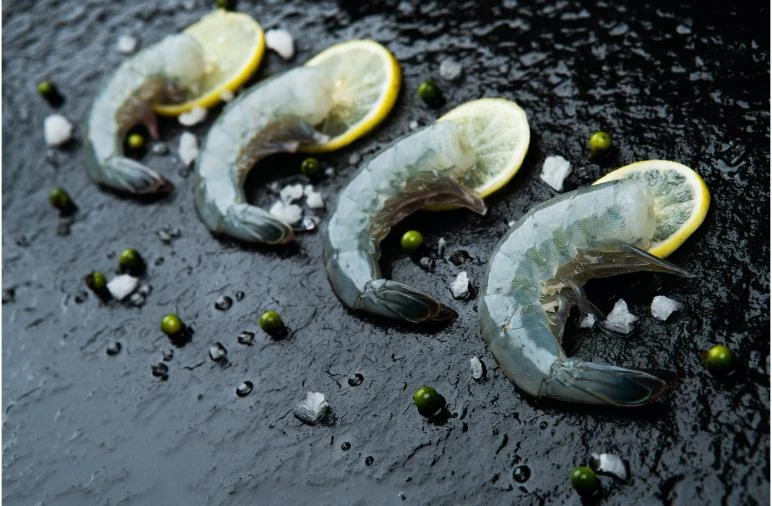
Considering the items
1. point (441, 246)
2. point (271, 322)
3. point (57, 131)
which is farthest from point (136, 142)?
point (441, 246)

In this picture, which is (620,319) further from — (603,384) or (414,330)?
(414,330)

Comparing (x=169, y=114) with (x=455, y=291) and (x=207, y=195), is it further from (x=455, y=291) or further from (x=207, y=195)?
(x=455, y=291)

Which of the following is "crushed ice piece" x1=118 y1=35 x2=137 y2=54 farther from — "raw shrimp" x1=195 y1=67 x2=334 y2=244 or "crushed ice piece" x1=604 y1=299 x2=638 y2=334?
"crushed ice piece" x1=604 y1=299 x2=638 y2=334

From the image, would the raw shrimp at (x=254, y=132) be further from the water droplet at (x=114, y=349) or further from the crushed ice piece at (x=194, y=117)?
the water droplet at (x=114, y=349)

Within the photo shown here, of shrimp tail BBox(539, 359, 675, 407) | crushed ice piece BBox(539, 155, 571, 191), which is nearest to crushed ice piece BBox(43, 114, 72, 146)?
crushed ice piece BBox(539, 155, 571, 191)

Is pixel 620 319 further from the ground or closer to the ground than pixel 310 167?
closer to the ground

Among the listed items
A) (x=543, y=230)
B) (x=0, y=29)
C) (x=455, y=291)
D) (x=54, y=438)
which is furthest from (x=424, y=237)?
(x=0, y=29)
